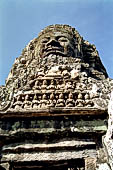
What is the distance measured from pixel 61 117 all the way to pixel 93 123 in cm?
76

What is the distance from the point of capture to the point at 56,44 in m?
10.3

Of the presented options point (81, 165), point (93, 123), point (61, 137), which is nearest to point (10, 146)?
point (61, 137)

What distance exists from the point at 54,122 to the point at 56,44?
514cm

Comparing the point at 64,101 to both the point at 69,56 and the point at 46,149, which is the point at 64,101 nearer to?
the point at 46,149

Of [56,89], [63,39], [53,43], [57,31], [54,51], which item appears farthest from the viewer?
[57,31]

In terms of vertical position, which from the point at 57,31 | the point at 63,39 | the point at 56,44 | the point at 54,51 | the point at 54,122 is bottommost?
the point at 54,122

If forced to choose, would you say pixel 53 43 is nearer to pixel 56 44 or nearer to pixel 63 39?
pixel 56 44

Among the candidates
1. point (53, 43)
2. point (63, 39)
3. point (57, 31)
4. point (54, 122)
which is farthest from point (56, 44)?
point (54, 122)

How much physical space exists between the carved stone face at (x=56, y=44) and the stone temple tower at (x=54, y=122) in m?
2.03

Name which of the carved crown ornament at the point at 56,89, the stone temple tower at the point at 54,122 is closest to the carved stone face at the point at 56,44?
the carved crown ornament at the point at 56,89

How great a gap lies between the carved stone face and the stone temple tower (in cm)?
203

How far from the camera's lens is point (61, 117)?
590 centimetres

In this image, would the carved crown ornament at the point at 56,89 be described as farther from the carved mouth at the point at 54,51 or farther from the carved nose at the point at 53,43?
the carved nose at the point at 53,43

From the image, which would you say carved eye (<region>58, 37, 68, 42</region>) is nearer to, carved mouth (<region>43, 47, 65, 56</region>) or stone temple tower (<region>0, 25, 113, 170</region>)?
carved mouth (<region>43, 47, 65, 56</region>)
